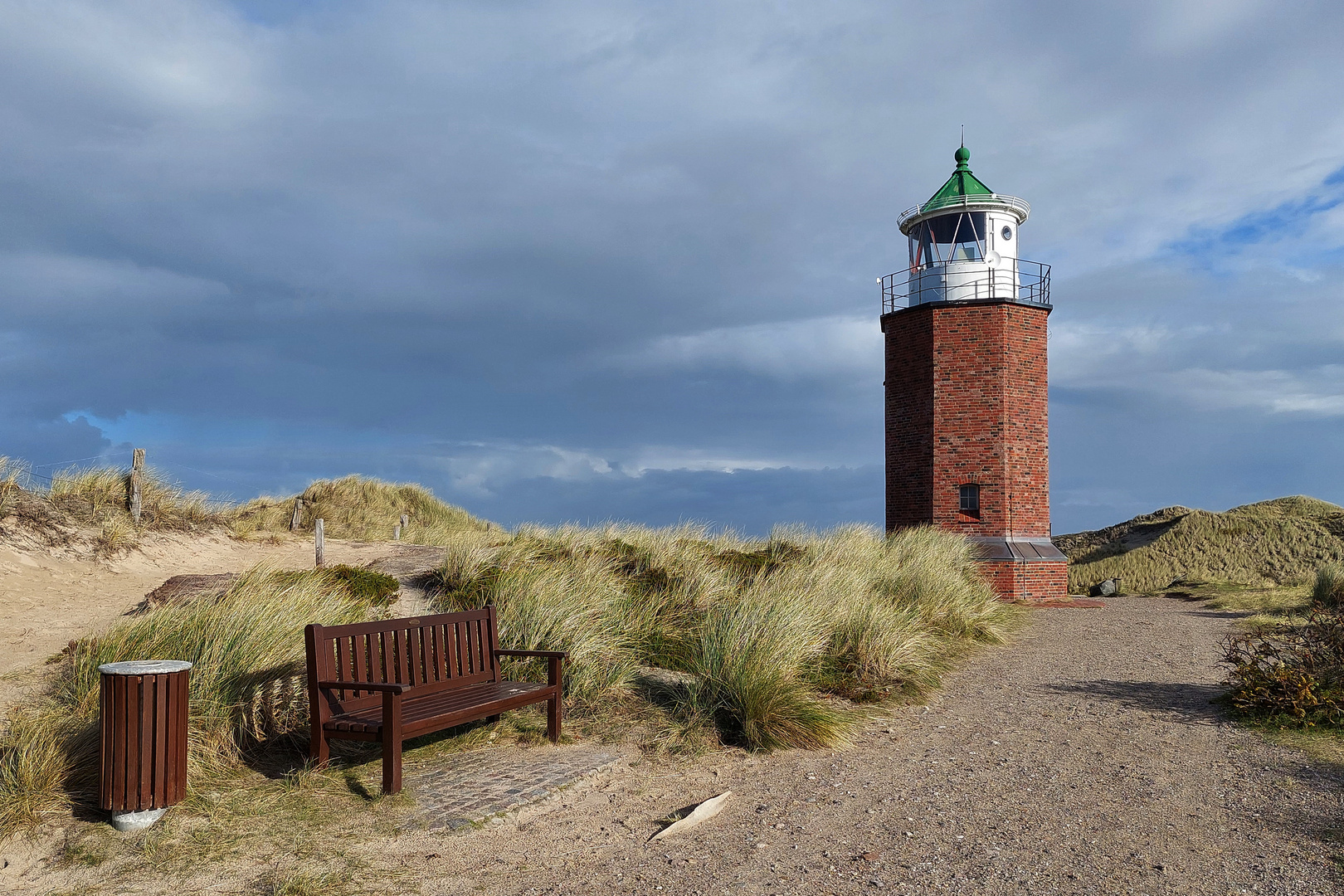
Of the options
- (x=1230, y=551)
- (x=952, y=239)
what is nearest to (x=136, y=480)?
(x=952, y=239)

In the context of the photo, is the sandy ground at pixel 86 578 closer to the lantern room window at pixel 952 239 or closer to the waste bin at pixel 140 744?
the waste bin at pixel 140 744

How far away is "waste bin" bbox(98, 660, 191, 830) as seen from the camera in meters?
4.46

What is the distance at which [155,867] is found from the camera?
162 inches

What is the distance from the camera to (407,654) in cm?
604

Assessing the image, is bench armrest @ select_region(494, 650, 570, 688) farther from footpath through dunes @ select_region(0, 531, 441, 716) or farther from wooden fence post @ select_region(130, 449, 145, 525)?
wooden fence post @ select_region(130, 449, 145, 525)

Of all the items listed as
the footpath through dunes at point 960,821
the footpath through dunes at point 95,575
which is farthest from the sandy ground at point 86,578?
the footpath through dunes at point 960,821

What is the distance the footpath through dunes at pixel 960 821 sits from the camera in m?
3.98

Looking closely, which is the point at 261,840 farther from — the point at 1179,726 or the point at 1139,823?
the point at 1179,726

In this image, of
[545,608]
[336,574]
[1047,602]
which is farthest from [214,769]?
[1047,602]

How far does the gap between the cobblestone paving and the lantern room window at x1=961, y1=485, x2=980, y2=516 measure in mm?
13076

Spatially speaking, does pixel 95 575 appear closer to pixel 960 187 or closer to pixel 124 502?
pixel 124 502

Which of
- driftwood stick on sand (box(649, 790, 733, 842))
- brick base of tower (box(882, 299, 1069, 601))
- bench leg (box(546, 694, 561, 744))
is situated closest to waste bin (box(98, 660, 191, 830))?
bench leg (box(546, 694, 561, 744))

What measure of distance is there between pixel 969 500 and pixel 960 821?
13.4 m

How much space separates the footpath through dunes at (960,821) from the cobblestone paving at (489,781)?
162mm
